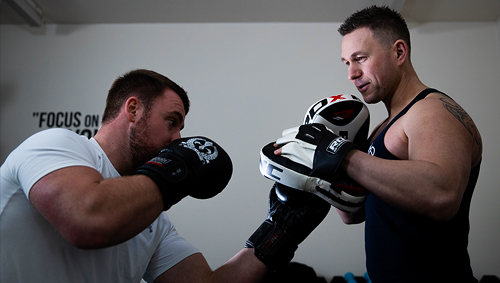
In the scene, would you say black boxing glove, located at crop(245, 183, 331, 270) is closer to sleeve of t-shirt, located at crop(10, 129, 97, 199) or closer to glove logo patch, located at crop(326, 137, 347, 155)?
glove logo patch, located at crop(326, 137, 347, 155)

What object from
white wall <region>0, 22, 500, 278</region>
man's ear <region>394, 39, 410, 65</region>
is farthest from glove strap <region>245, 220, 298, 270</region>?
white wall <region>0, 22, 500, 278</region>

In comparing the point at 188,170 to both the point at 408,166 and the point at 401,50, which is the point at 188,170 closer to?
the point at 408,166

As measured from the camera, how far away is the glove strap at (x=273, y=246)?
1.39 m

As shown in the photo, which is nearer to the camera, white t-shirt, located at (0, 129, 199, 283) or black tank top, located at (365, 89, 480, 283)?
white t-shirt, located at (0, 129, 199, 283)

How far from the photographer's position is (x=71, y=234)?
2.88ft

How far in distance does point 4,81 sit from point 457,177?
4.31 meters

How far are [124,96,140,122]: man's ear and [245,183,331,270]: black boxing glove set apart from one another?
2.18ft

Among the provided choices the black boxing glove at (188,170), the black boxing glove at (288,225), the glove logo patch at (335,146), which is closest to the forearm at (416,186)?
the glove logo patch at (335,146)

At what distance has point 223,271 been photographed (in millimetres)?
1511

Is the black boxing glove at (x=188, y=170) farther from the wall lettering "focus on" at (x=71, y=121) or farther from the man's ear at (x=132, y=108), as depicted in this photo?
the wall lettering "focus on" at (x=71, y=121)

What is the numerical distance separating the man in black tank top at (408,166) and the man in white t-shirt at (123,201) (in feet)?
0.97

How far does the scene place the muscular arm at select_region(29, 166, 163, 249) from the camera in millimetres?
869

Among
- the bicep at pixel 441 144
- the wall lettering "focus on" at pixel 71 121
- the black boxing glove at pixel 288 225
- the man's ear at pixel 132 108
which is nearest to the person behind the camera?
the bicep at pixel 441 144

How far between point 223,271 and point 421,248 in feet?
2.61
